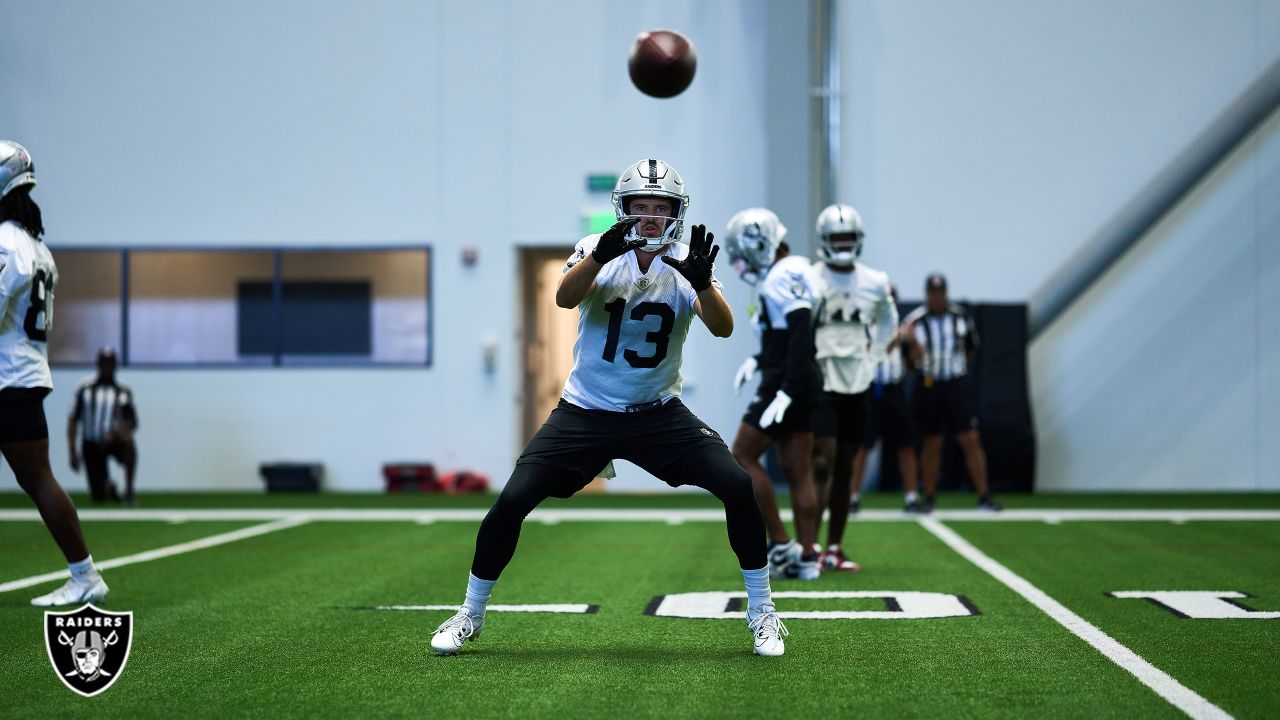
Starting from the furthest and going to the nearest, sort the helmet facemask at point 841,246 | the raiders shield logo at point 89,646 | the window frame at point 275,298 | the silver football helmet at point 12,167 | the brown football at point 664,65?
the window frame at point 275,298 → the brown football at point 664,65 → the helmet facemask at point 841,246 → the silver football helmet at point 12,167 → the raiders shield logo at point 89,646

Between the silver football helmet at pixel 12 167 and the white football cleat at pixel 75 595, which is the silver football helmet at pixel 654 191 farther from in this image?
the white football cleat at pixel 75 595

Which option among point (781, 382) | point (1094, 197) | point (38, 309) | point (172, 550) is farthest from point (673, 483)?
point (1094, 197)

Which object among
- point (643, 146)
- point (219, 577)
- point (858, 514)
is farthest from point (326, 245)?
point (219, 577)

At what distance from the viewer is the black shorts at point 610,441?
16.2ft

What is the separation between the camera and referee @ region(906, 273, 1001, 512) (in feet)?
37.3

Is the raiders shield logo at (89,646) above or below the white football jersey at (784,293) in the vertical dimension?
below

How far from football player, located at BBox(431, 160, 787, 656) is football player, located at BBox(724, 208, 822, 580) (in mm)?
1802

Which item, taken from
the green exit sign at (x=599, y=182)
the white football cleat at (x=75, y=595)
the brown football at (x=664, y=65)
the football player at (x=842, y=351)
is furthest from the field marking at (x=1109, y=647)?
the green exit sign at (x=599, y=182)

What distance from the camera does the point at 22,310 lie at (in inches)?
235

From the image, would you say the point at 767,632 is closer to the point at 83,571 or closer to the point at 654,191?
the point at 654,191

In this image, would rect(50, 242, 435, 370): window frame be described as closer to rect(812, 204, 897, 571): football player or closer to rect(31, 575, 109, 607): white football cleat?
rect(812, 204, 897, 571): football player

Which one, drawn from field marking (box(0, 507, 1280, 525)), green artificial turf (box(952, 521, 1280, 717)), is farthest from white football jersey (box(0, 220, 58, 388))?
Answer: field marking (box(0, 507, 1280, 525))

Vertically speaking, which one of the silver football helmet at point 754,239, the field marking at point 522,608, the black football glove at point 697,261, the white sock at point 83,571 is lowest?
the field marking at point 522,608

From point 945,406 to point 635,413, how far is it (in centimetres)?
689
